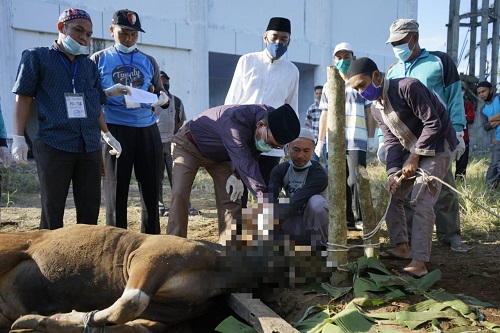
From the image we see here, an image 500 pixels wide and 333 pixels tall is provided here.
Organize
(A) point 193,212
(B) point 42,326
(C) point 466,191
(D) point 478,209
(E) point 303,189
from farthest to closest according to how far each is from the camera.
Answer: (A) point 193,212, (C) point 466,191, (D) point 478,209, (E) point 303,189, (B) point 42,326

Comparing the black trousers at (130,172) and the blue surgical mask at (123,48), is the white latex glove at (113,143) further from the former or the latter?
the blue surgical mask at (123,48)

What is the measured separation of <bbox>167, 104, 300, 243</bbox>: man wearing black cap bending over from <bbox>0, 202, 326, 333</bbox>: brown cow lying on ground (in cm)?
47

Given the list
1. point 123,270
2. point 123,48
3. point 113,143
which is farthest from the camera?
point 123,48

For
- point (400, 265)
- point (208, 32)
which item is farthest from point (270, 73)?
point (208, 32)

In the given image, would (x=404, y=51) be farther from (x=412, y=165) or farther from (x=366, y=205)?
(x=366, y=205)

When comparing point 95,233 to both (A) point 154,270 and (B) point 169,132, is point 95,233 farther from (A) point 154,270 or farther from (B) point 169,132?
(B) point 169,132

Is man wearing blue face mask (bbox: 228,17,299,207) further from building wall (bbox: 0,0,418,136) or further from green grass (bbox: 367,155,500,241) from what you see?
building wall (bbox: 0,0,418,136)

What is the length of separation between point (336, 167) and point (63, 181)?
7.09ft

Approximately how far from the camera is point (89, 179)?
4199 mm

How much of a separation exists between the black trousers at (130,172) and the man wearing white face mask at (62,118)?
1.28 ft

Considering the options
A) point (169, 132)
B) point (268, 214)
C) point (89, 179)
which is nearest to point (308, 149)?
point (268, 214)

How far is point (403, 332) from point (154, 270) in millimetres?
1403

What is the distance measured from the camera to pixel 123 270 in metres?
3.04

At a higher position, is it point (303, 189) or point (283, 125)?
point (283, 125)
